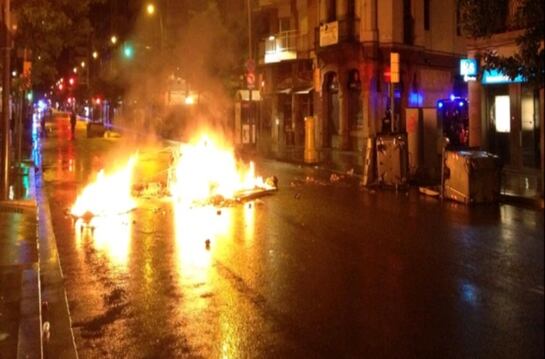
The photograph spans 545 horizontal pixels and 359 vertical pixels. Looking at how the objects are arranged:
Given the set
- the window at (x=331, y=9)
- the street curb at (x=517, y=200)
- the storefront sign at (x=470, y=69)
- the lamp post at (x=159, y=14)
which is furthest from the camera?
the lamp post at (x=159, y=14)

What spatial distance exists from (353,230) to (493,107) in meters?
12.1

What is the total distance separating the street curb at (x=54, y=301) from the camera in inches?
219

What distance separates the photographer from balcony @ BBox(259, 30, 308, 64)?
119 ft

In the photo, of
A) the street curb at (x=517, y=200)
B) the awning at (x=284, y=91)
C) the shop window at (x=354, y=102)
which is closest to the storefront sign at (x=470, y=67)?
the street curb at (x=517, y=200)

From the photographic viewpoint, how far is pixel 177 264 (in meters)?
8.62

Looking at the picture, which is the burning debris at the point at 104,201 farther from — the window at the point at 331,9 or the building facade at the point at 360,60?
the window at the point at 331,9

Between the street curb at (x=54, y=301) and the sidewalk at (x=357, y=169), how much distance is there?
443 cm

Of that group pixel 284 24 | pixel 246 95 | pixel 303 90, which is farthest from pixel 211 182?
pixel 284 24

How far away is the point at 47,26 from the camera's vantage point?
17.7m

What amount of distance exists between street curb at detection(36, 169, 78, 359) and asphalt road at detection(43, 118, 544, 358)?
97 millimetres

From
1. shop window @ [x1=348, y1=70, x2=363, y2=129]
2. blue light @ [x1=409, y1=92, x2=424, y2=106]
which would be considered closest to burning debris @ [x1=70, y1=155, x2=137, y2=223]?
shop window @ [x1=348, y1=70, x2=363, y2=129]

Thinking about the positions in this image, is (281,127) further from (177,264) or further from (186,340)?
(186,340)

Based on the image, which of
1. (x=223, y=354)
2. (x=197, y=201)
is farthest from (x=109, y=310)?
(x=197, y=201)

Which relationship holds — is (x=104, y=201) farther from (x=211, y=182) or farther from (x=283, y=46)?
(x=283, y=46)
